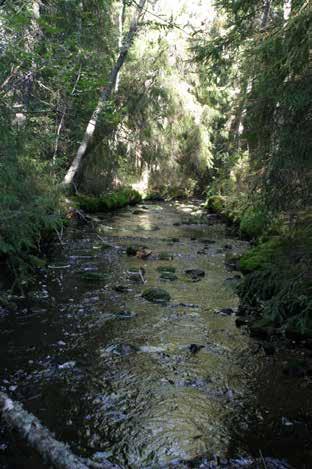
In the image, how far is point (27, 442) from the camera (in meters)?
3.31

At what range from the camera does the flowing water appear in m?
3.54

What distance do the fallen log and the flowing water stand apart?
3.3 inches

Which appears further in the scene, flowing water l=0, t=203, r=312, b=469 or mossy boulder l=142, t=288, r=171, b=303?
mossy boulder l=142, t=288, r=171, b=303

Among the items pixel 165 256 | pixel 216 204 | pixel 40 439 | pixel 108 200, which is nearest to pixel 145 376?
pixel 40 439

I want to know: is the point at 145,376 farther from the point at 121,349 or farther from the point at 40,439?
the point at 40,439

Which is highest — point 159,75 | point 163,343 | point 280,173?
point 159,75

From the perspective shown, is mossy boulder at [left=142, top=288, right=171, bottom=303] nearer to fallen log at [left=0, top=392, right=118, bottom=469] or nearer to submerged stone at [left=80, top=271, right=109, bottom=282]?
submerged stone at [left=80, top=271, right=109, bottom=282]

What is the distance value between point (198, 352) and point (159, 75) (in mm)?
16227

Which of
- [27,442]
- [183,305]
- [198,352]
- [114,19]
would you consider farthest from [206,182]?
[27,442]

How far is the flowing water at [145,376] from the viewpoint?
3539 millimetres

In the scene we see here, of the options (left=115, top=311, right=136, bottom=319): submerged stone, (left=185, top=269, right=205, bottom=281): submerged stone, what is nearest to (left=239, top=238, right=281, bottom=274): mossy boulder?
(left=185, top=269, right=205, bottom=281): submerged stone

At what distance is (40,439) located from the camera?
3297 mm

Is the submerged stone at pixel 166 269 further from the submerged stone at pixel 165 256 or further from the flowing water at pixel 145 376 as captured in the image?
the submerged stone at pixel 165 256

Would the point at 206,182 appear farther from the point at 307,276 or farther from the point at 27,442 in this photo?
the point at 27,442
